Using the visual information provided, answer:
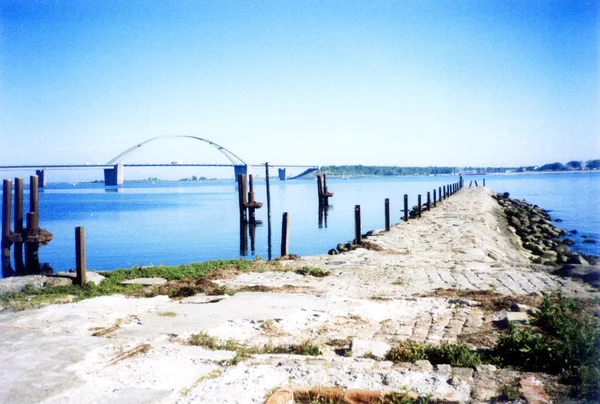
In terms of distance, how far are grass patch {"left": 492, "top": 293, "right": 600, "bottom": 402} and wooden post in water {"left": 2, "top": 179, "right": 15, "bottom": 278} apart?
18317 mm

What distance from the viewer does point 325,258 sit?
13.0 m

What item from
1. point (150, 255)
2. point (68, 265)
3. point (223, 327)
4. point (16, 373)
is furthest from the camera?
point (150, 255)

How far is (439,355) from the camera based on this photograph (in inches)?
187

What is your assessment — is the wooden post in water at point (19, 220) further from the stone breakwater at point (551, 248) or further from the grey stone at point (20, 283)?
the stone breakwater at point (551, 248)

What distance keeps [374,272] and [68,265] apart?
17.0 metres

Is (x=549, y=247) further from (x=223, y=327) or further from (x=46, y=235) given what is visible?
(x=46, y=235)

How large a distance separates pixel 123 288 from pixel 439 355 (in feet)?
21.4

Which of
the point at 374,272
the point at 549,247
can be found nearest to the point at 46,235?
the point at 374,272

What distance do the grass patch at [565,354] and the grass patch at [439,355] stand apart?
27cm

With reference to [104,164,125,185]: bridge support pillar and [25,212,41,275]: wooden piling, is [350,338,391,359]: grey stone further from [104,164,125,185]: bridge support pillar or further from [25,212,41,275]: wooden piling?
[104,164,125,185]: bridge support pillar

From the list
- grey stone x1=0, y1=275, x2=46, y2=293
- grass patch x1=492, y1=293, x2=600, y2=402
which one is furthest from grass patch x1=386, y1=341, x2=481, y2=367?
grey stone x1=0, y1=275, x2=46, y2=293

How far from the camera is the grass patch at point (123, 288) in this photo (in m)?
8.37

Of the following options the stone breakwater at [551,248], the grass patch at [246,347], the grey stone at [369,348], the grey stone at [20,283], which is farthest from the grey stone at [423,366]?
the grey stone at [20,283]

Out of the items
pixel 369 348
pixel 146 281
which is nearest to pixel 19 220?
pixel 146 281
